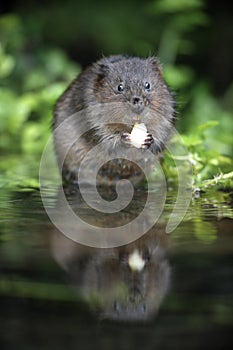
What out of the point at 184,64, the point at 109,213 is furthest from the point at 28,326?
the point at 184,64

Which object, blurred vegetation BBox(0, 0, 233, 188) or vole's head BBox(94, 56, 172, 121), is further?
blurred vegetation BBox(0, 0, 233, 188)

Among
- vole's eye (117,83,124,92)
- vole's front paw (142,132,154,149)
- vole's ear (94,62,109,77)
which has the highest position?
vole's ear (94,62,109,77)

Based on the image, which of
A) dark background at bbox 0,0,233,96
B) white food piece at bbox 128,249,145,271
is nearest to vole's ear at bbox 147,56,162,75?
white food piece at bbox 128,249,145,271

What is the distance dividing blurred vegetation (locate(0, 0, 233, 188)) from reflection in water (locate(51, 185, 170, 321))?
2.11m

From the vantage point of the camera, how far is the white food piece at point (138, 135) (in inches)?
175

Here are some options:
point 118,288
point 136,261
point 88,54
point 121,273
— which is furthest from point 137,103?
point 88,54

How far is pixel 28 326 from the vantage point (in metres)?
2.15

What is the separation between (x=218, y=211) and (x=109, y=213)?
23.1 inches

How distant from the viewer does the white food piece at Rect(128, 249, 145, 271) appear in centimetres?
280

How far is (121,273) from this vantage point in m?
2.71

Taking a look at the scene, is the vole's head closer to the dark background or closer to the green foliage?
the green foliage

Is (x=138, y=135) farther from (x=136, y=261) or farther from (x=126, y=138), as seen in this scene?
(x=136, y=261)

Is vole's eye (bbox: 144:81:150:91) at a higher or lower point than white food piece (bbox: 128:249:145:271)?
→ higher

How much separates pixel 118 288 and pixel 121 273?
0.19m
